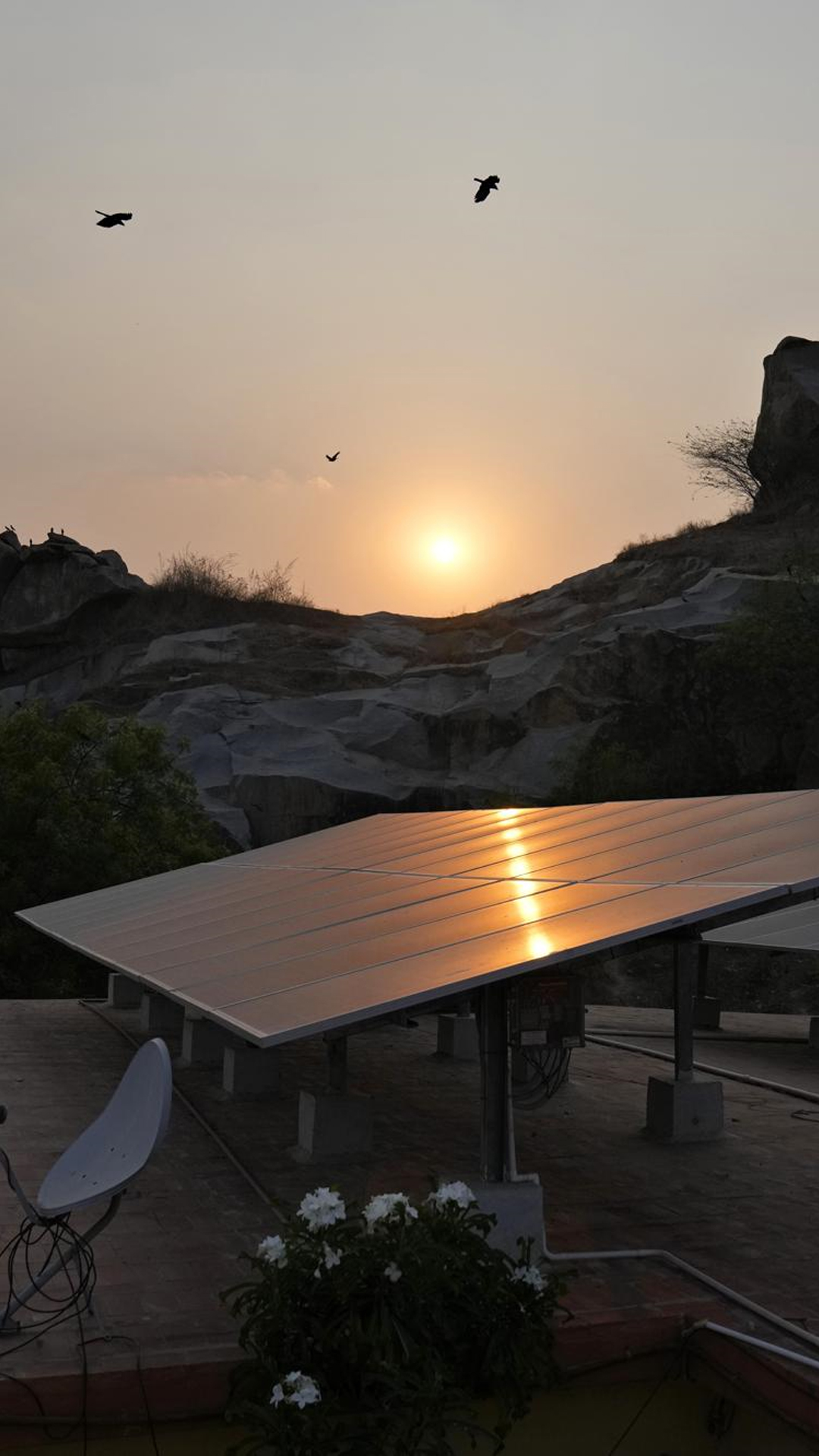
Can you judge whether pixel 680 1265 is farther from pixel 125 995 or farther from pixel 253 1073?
pixel 125 995

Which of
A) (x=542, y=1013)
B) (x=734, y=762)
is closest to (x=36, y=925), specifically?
(x=542, y=1013)

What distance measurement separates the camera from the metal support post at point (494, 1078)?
6629 millimetres

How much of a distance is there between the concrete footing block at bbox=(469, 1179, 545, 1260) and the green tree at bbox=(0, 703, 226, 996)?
62.4ft

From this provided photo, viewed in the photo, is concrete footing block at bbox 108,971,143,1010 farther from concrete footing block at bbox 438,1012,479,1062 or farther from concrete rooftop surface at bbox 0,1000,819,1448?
concrete footing block at bbox 438,1012,479,1062

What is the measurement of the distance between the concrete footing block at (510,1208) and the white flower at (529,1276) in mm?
1018

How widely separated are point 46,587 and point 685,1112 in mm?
55879

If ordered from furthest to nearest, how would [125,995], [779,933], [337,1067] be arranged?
[125,995]
[779,933]
[337,1067]

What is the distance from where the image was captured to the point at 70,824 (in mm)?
24859

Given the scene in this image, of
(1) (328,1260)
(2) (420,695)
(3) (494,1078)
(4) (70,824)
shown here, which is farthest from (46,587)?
(1) (328,1260)

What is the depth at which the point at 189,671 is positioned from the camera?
5016cm

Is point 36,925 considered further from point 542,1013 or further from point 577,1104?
point 542,1013

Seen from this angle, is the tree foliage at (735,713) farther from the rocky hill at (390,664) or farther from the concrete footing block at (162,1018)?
the concrete footing block at (162,1018)

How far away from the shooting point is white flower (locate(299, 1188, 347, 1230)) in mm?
5293

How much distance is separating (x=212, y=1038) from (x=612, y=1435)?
756 centimetres
